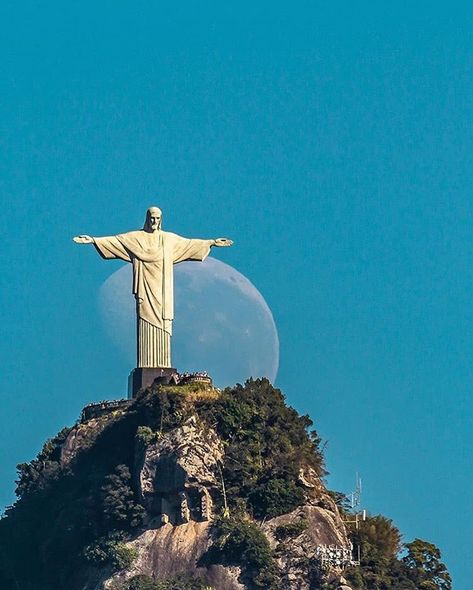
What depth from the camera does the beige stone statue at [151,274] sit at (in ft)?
335

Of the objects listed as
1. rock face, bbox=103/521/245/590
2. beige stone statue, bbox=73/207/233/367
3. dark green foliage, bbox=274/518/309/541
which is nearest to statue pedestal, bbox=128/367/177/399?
beige stone statue, bbox=73/207/233/367

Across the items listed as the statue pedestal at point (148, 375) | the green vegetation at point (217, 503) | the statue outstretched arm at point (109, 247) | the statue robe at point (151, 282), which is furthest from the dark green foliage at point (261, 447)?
the statue outstretched arm at point (109, 247)

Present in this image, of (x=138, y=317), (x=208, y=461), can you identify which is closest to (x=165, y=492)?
(x=208, y=461)

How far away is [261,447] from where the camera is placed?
98188mm

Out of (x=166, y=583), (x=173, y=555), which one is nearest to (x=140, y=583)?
(x=166, y=583)

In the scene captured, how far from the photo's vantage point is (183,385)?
99312mm

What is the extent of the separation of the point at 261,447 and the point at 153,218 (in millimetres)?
10945

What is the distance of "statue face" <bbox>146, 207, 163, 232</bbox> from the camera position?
103 m

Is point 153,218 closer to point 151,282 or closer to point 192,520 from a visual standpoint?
point 151,282

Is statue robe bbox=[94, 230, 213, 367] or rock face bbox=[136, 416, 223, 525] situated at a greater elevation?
statue robe bbox=[94, 230, 213, 367]

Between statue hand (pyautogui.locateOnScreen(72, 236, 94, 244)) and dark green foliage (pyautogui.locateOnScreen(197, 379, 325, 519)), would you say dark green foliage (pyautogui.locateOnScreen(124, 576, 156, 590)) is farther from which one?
statue hand (pyautogui.locateOnScreen(72, 236, 94, 244))

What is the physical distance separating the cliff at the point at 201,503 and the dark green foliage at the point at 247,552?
0.12 feet

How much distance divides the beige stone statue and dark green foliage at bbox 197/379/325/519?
4.26m

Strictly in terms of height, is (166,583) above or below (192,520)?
below
